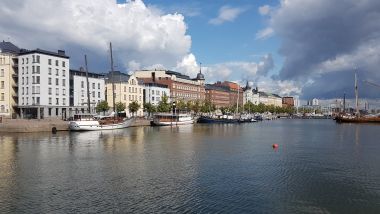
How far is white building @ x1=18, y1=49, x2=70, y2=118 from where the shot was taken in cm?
12419

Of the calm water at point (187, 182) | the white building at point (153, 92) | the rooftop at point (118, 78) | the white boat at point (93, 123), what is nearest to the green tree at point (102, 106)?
the white boat at point (93, 123)

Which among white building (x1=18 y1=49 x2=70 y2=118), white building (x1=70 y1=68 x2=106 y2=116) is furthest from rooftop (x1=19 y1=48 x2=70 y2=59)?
white building (x1=70 y1=68 x2=106 y2=116)

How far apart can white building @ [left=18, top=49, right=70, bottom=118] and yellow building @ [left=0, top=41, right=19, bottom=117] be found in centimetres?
234

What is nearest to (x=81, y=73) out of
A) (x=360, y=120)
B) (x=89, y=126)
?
(x=89, y=126)

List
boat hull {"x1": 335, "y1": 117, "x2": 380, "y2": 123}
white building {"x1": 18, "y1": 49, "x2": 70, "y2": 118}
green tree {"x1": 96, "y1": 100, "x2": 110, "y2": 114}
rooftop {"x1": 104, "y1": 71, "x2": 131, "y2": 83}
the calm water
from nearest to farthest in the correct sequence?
the calm water
white building {"x1": 18, "y1": 49, "x2": 70, "y2": 118}
green tree {"x1": 96, "y1": 100, "x2": 110, "y2": 114}
rooftop {"x1": 104, "y1": 71, "x2": 131, "y2": 83}
boat hull {"x1": 335, "y1": 117, "x2": 380, "y2": 123}

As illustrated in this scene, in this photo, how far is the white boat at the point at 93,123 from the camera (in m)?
97.6

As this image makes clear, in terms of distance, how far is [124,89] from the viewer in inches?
6535

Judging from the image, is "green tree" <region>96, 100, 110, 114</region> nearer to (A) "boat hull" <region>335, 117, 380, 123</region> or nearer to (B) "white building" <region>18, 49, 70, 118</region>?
(B) "white building" <region>18, 49, 70, 118</region>

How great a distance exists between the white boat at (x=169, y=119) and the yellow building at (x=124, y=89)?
2820cm

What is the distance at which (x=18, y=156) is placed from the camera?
49000mm

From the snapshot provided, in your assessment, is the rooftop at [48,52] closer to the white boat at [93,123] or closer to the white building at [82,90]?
the white building at [82,90]

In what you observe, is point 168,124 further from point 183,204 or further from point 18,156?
point 183,204

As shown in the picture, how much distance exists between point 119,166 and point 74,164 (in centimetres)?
516

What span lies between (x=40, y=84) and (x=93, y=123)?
3346 cm
